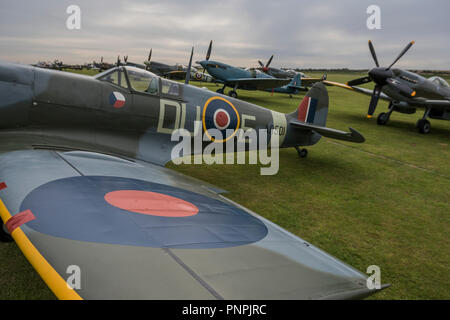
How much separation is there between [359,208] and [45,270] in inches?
170

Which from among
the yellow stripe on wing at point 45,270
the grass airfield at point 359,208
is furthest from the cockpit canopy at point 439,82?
the yellow stripe on wing at point 45,270

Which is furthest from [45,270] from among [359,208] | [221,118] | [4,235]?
[359,208]

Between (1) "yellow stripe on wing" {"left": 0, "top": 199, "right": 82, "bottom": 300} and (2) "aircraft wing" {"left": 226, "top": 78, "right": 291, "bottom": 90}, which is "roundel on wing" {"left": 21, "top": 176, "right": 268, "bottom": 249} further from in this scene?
(2) "aircraft wing" {"left": 226, "top": 78, "right": 291, "bottom": 90}

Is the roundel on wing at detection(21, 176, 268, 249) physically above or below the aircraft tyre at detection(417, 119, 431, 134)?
below

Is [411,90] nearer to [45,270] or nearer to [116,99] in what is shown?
[116,99]

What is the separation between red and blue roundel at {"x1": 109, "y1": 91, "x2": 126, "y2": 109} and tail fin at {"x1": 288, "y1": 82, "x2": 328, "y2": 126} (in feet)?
13.2

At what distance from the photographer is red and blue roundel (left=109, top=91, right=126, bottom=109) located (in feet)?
12.6

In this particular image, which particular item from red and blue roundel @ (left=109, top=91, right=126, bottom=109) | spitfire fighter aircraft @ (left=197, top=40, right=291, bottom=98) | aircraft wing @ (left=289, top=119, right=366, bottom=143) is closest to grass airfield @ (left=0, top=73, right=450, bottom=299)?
aircraft wing @ (left=289, top=119, right=366, bottom=143)

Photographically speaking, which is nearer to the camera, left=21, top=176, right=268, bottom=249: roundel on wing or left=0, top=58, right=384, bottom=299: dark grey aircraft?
left=0, top=58, right=384, bottom=299: dark grey aircraft

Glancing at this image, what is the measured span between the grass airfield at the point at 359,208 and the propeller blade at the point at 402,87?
487 cm

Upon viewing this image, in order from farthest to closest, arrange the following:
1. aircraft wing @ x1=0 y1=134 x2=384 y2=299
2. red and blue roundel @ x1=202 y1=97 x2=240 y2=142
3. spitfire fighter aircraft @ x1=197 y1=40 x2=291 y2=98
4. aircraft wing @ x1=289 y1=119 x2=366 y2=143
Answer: spitfire fighter aircraft @ x1=197 y1=40 x2=291 y2=98
aircraft wing @ x1=289 y1=119 x2=366 y2=143
red and blue roundel @ x1=202 y1=97 x2=240 y2=142
aircraft wing @ x1=0 y1=134 x2=384 y2=299

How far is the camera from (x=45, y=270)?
4.10 ft
